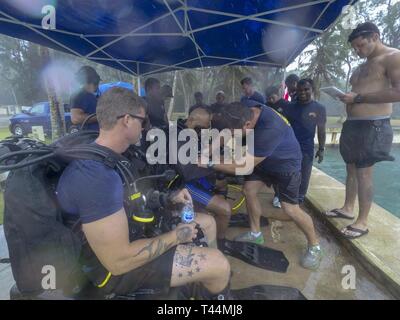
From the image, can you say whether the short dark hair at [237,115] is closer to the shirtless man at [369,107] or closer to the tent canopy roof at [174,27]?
the shirtless man at [369,107]

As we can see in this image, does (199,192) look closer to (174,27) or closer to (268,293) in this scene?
(268,293)

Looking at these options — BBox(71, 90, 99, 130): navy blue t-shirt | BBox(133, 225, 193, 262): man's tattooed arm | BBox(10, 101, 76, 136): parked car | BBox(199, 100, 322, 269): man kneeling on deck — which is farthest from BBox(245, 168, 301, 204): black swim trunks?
BBox(10, 101, 76, 136): parked car

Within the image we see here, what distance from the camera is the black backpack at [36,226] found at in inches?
55.9

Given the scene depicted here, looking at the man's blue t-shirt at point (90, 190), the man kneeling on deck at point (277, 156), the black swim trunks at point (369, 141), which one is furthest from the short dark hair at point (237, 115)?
the man's blue t-shirt at point (90, 190)

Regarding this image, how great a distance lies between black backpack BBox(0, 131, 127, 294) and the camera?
1.42 meters

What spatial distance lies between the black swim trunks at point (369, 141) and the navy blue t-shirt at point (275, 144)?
2.22ft

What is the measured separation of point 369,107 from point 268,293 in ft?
7.05

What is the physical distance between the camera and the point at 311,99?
3699 millimetres

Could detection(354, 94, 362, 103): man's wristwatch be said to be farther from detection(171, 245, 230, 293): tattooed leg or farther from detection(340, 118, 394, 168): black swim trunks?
detection(171, 245, 230, 293): tattooed leg

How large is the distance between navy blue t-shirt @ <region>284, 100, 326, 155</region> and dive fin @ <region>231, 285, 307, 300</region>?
2.13 metres

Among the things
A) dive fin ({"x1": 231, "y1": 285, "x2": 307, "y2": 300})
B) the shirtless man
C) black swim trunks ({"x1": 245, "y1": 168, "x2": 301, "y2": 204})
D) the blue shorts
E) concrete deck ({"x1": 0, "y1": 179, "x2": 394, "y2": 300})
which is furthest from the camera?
the blue shorts

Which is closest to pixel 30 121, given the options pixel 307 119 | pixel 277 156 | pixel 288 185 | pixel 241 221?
pixel 241 221

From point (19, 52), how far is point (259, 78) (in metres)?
24.1
